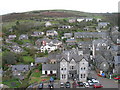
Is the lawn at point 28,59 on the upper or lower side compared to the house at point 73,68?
lower

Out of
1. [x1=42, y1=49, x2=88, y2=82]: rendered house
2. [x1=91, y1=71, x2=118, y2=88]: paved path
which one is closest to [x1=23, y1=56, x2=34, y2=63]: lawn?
[x1=42, y1=49, x2=88, y2=82]: rendered house

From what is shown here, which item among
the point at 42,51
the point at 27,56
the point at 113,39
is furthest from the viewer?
the point at 113,39

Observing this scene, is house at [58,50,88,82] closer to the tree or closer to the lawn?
the lawn

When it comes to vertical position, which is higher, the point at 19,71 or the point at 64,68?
the point at 64,68

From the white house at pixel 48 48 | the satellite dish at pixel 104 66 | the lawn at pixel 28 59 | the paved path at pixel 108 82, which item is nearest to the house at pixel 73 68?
the paved path at pixel 108 82

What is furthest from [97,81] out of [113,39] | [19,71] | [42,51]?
[113,39]

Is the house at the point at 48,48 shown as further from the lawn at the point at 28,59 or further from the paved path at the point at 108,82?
the paved path at the point at 108,82

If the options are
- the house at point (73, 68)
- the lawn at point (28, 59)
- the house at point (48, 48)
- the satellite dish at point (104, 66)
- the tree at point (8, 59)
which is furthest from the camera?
the house at point (48, 48)

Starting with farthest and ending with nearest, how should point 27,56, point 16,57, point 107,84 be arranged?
point 27,56 < point 16,57 < point 107,84

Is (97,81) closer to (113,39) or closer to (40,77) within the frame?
(40,77)

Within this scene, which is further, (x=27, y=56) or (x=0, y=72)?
(x=27, y=56)
